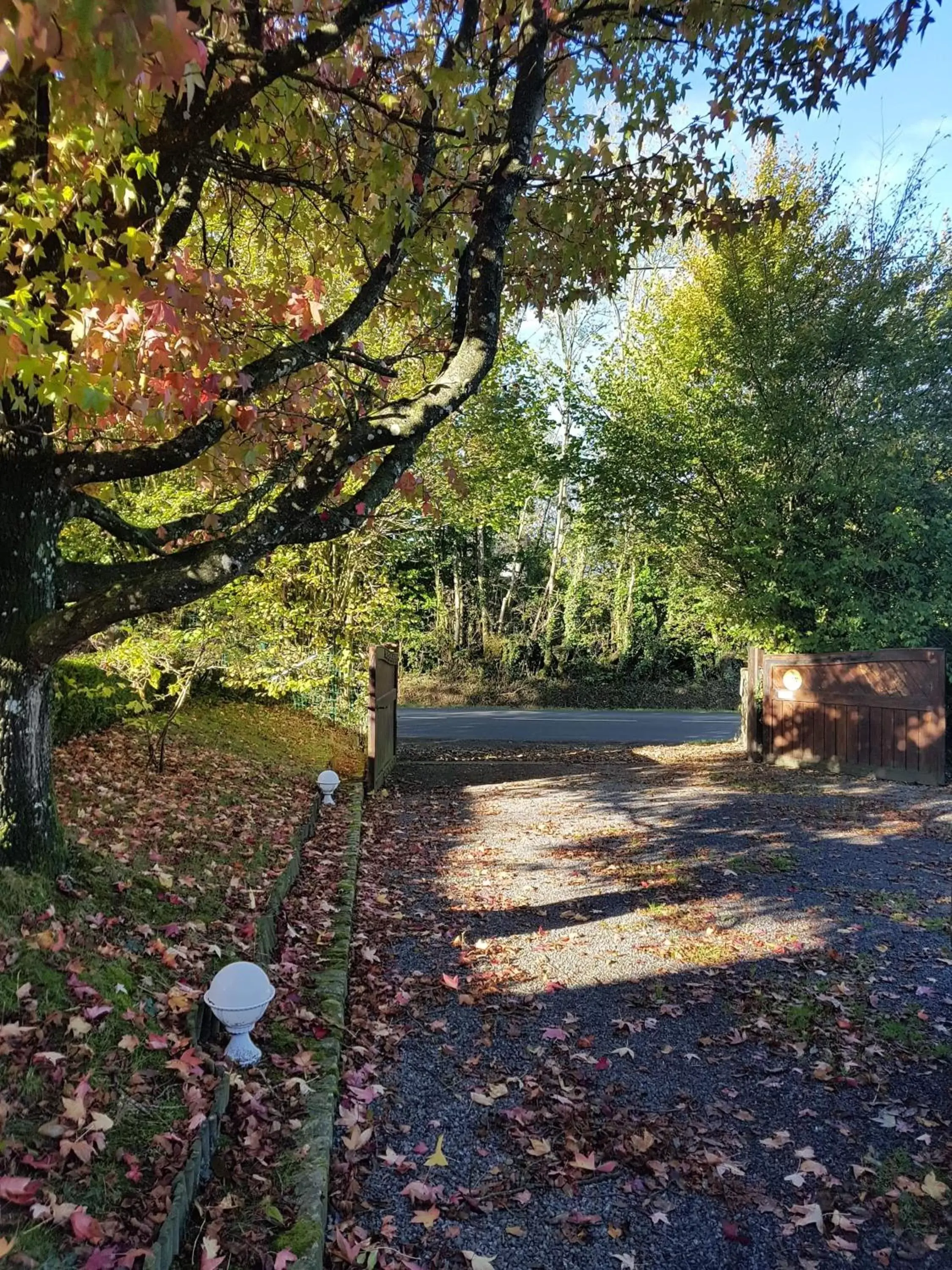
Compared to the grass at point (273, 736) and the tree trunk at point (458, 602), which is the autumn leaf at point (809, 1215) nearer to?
the grass at point (273, 736)

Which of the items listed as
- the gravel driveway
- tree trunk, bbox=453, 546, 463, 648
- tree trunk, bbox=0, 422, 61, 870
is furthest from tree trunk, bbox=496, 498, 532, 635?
tree trunk, bbox=0, 422, 61, 870

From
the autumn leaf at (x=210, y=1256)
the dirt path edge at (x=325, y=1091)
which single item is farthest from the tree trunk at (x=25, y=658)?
the autumn leaf at (x=210, y=1256)

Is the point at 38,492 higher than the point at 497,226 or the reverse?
the reverse

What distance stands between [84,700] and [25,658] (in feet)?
16.7

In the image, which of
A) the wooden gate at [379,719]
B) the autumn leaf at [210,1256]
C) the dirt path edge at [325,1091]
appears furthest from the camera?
the wooden gate at [379,719]

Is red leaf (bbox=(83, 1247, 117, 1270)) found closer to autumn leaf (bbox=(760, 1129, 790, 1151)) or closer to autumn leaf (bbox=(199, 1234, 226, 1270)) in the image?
autumn leaf (bbox=(199, 1234, 226, 1270))

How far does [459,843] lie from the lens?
7.61m

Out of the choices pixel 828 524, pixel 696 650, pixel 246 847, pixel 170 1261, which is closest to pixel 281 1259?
pixel 170 1261

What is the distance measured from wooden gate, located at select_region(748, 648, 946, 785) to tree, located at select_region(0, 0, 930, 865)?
711cm

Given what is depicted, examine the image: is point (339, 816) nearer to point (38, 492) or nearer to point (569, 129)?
point (38, 492)

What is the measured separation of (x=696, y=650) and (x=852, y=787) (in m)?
15.2

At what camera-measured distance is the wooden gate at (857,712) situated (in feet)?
33.8

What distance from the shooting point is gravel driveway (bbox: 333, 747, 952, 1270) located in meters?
2.60

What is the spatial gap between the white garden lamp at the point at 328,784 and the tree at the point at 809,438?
722 cm
